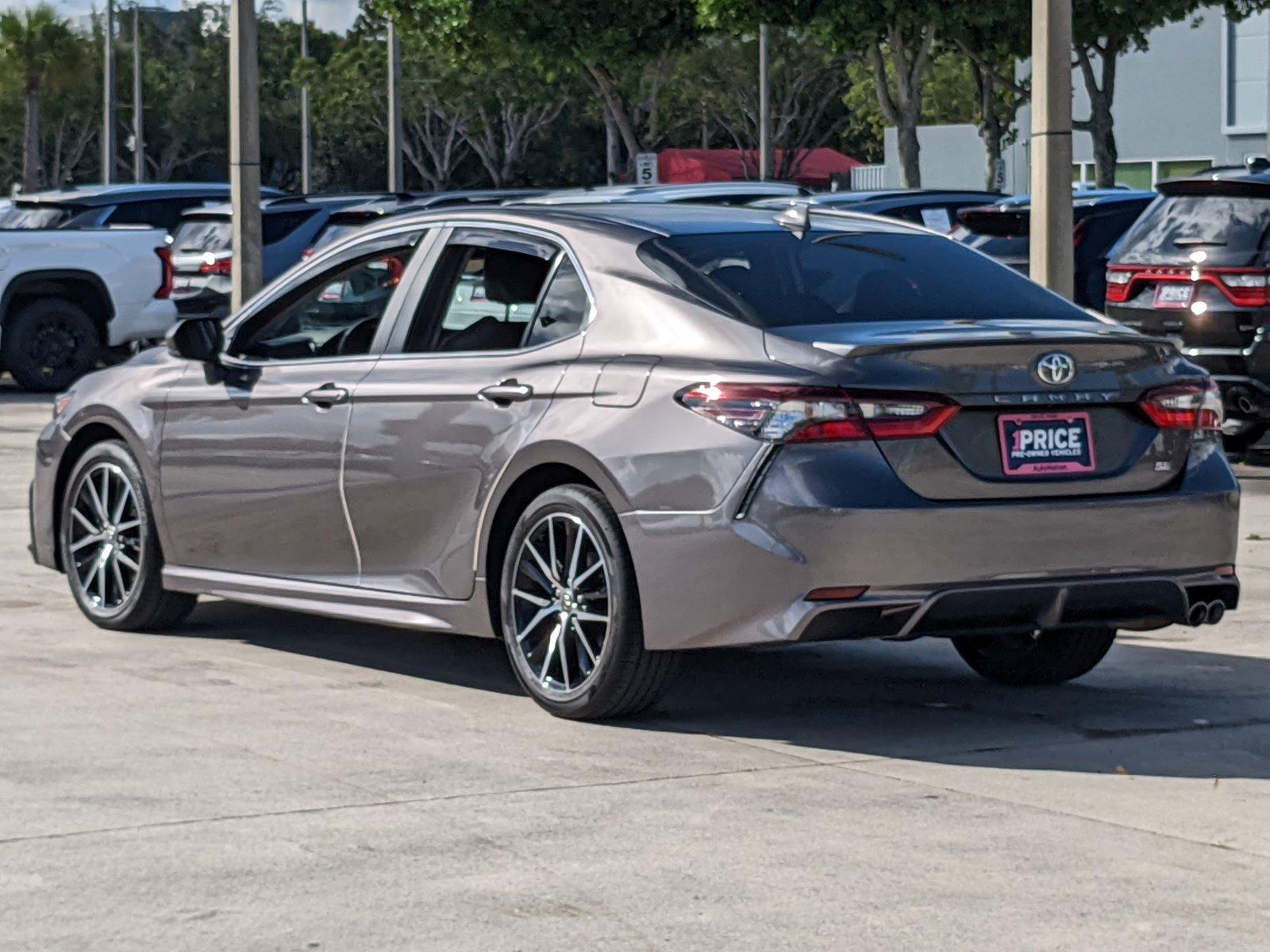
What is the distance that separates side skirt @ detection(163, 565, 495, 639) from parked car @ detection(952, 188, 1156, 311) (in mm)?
10909

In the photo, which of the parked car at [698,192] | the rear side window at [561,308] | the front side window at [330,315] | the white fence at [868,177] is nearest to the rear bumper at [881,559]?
the rear side window at [561,308]

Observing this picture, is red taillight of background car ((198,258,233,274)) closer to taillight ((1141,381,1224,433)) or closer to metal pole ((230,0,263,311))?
metal pole ((230,0,263,311))

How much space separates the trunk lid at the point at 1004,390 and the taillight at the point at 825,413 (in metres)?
0.03

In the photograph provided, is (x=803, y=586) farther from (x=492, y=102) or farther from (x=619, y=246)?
(x=492, y=102)

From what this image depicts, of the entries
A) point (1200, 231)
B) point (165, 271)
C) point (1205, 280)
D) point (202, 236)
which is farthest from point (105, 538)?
point (202, 236)

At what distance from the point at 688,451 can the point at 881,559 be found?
0.62m

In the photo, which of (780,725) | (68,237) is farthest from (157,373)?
(68,237)

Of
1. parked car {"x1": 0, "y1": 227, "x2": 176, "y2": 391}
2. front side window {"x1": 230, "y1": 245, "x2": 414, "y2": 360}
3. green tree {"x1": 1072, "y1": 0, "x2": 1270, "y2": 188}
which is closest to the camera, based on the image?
front side window {"x1": 230, "y1": 245, "x2": 414, "y2": 360}

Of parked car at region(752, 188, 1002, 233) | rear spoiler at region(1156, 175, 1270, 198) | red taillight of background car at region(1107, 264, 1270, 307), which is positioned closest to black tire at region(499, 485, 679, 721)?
red taillight of background car at region(1107, 264, 1270, 307)

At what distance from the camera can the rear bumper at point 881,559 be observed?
6750 millimetres

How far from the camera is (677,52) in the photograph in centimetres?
3781

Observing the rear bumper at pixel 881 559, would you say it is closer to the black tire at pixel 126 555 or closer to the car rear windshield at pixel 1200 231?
the black tire at pixel 126 555

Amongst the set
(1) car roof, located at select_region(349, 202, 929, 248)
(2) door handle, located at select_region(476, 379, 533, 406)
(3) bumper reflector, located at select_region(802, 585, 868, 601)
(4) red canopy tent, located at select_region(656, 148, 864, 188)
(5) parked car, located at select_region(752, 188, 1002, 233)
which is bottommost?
(3) bumper reflector, located at select_region(802, 585, 868, 601)

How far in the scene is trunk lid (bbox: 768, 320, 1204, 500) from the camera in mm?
6824
